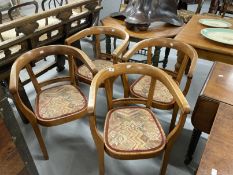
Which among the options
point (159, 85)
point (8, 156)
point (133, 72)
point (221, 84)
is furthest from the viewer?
point (159, 85)

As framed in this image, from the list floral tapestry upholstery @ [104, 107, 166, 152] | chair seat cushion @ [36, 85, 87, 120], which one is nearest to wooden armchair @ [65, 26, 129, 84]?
chair seat cushion @ [36, 85, 87, 120]

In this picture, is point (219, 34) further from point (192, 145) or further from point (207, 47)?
point (192, 145)

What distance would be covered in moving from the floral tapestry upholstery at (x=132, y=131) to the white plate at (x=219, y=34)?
0.80m

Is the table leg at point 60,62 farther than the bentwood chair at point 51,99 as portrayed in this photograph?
Yes

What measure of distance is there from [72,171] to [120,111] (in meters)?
0.58

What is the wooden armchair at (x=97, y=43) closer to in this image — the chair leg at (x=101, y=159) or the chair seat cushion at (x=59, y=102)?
the chair seat cushion at (x=59, y=102)

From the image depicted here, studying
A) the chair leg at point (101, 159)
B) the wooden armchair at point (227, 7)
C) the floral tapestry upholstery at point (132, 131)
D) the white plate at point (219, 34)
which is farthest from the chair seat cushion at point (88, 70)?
the wooden armchair at point (227, 7)

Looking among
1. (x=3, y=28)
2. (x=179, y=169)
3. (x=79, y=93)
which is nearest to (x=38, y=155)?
(x=79, y=93)

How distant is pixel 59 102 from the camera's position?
1430 millimetres

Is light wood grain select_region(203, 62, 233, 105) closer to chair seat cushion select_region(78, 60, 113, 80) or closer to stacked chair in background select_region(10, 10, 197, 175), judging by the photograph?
stacked chair in background select_region(10, 10, 197, 175)

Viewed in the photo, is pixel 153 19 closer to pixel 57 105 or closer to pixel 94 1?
pixel 94 1

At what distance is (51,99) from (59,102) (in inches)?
3.0

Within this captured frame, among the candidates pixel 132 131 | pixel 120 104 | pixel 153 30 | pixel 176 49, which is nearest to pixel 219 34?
pixel 176 49

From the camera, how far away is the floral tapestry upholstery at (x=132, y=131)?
1.12 metres
